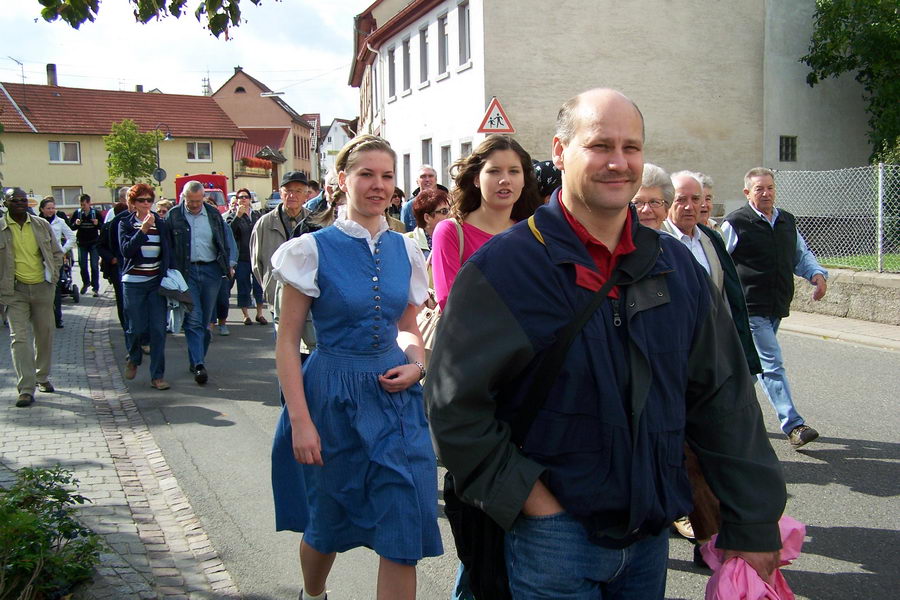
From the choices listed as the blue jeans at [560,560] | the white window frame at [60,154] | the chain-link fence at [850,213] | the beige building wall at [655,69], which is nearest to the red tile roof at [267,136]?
the white window frame at [60,154]

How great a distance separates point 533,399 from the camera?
2.08 meters

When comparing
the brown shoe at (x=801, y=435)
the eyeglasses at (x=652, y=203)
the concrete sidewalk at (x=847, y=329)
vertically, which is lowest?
the brown shoe at (x=801, y=435)

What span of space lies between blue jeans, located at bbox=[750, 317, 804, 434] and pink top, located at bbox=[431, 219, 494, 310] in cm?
271

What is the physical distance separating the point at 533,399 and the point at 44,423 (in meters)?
6.45

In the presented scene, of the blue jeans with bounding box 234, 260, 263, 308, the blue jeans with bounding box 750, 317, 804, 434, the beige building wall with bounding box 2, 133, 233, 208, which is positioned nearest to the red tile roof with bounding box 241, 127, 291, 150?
the beige building wall with bounding box 2, 133, 233, 208

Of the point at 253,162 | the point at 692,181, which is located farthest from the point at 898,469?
the point at 253,162

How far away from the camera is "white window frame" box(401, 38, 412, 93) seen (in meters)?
31.1

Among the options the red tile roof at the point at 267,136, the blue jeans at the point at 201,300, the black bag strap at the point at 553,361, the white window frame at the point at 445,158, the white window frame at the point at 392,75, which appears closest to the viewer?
the black bag strap at the point at 553,361

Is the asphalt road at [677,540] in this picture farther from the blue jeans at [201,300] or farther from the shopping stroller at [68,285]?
the shopping stroller at [68,285]

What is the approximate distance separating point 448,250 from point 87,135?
218ft

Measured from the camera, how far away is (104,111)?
67438mm

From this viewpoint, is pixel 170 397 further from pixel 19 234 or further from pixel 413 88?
pixel 413 88

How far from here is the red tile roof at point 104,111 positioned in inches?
2475

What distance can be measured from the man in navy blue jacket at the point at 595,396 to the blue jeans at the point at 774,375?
437cm
